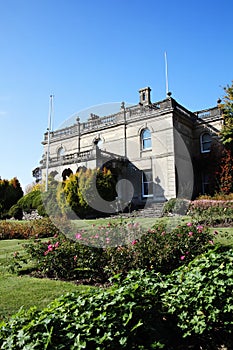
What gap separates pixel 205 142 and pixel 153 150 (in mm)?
4923

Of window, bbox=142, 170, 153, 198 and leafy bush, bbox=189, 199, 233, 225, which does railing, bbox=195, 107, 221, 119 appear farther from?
leafy bush, bbox=189, 199, 233, 225

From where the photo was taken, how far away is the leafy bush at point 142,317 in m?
2.41

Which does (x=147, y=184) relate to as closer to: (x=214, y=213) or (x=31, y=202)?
(x=31, y=202)

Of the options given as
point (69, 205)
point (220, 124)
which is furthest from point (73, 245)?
point (220, 124)

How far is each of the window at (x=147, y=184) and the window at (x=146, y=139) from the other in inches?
80.4

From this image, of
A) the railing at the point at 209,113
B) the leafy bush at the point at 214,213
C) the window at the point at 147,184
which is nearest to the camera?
the leafy bush at the point at 214,213

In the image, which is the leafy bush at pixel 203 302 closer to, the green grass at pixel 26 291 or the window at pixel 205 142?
the green grass at pixel 26 291

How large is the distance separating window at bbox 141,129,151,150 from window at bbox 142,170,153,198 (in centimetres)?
204

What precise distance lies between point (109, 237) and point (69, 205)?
11.9m

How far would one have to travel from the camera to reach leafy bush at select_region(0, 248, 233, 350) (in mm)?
2414

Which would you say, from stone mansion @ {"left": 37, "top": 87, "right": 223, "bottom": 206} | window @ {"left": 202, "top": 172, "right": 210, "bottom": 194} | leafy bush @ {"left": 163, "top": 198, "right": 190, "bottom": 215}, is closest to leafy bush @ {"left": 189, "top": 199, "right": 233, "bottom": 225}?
leafy bush @ {"left": 163, "top": 198, "right": 190, "bottom": 215}

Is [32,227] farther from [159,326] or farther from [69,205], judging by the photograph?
[159,326]

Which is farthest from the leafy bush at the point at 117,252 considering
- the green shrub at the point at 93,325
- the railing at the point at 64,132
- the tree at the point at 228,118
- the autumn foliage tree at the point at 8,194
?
the railing at the point at 64,132

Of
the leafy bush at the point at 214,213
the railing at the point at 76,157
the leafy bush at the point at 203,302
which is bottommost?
the leafy bush at the point at 203,302
